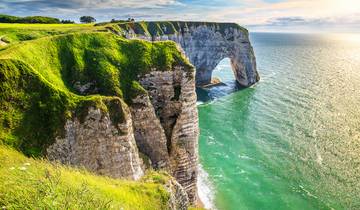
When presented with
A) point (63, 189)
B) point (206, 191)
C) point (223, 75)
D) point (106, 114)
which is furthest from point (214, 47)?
point (63, 189)

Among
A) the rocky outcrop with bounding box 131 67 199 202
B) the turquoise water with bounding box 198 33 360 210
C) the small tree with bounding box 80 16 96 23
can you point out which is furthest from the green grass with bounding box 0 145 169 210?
the small tree with bounding box 80 16 96 23

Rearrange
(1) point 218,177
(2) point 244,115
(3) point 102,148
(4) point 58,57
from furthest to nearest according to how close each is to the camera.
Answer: (2) point 244,115
(1) point 218,177
(4) point 58,57
(3) point 102,148

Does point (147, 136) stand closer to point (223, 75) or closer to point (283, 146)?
Answer: point (283, 146)

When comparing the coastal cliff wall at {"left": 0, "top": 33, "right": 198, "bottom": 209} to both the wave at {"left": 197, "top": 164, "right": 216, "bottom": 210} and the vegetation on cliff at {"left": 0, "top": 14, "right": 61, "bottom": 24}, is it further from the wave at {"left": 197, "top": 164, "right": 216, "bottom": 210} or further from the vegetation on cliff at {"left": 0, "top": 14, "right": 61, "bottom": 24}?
the vegetation on cliff at {"left": 0, "top": 14, "right": 61, "bottom": 24}

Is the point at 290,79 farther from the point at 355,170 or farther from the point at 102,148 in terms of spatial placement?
the point at 102,148

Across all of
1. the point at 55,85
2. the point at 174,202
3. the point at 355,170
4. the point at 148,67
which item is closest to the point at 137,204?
the point at 174,202

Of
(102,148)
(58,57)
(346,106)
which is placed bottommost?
(346,106)
